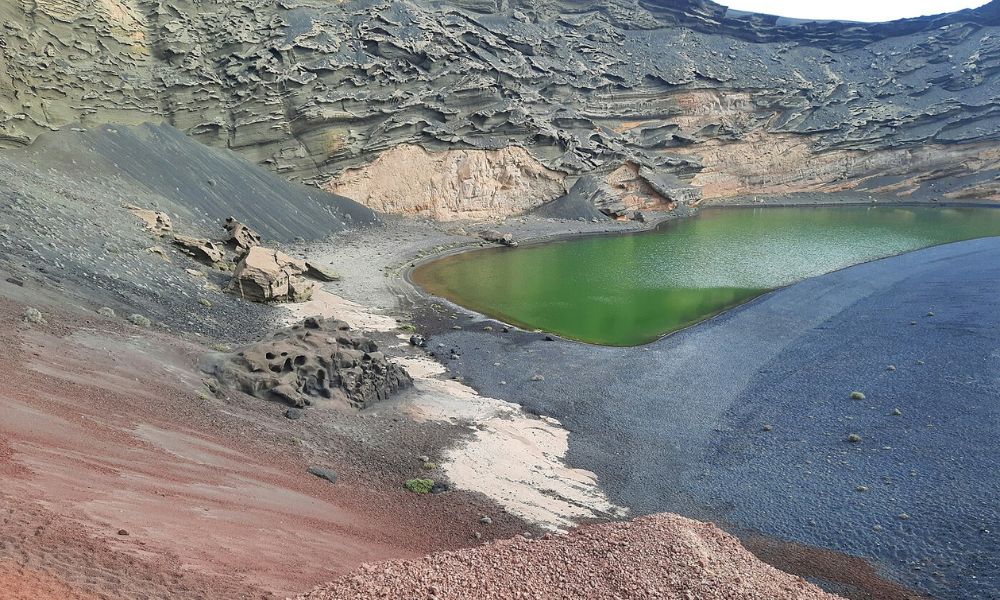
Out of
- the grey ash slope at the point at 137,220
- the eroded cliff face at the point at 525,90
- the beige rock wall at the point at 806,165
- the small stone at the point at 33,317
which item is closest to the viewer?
the small stone at the point at 33,317

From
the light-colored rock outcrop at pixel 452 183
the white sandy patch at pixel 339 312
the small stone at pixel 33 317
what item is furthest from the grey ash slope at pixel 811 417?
the light-colored rock outcrop at pixel 452 183

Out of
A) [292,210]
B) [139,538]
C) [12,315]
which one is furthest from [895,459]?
[292,210]

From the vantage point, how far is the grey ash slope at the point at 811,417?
12672 millimetres

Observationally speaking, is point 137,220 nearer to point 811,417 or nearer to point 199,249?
point 199,249

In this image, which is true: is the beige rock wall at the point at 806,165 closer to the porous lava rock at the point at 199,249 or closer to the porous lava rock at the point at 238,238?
the porous lava rock at the point at 238,238

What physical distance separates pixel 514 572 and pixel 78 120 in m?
37.3

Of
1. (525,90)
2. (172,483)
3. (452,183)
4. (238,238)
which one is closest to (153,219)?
(238,238)

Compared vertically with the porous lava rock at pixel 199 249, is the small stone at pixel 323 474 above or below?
below

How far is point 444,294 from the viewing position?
33031 mm

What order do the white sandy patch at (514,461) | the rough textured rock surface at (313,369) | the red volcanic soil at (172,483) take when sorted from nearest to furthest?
the red volcanic soil at (172,483) → the white sandy patch at (514,461) → the rough textured rock surface at (313,369)

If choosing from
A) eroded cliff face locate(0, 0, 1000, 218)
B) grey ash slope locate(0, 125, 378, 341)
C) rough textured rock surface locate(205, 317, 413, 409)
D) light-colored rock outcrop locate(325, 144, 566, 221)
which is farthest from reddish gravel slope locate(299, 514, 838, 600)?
light-colored rock outcrop locate(325, 144, 566, 221)

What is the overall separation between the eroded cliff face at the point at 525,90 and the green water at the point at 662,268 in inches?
388

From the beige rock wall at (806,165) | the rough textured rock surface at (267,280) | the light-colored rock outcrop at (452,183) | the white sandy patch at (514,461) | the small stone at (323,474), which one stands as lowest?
the white sandy patch at (514,461)

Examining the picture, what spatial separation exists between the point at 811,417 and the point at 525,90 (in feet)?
152
